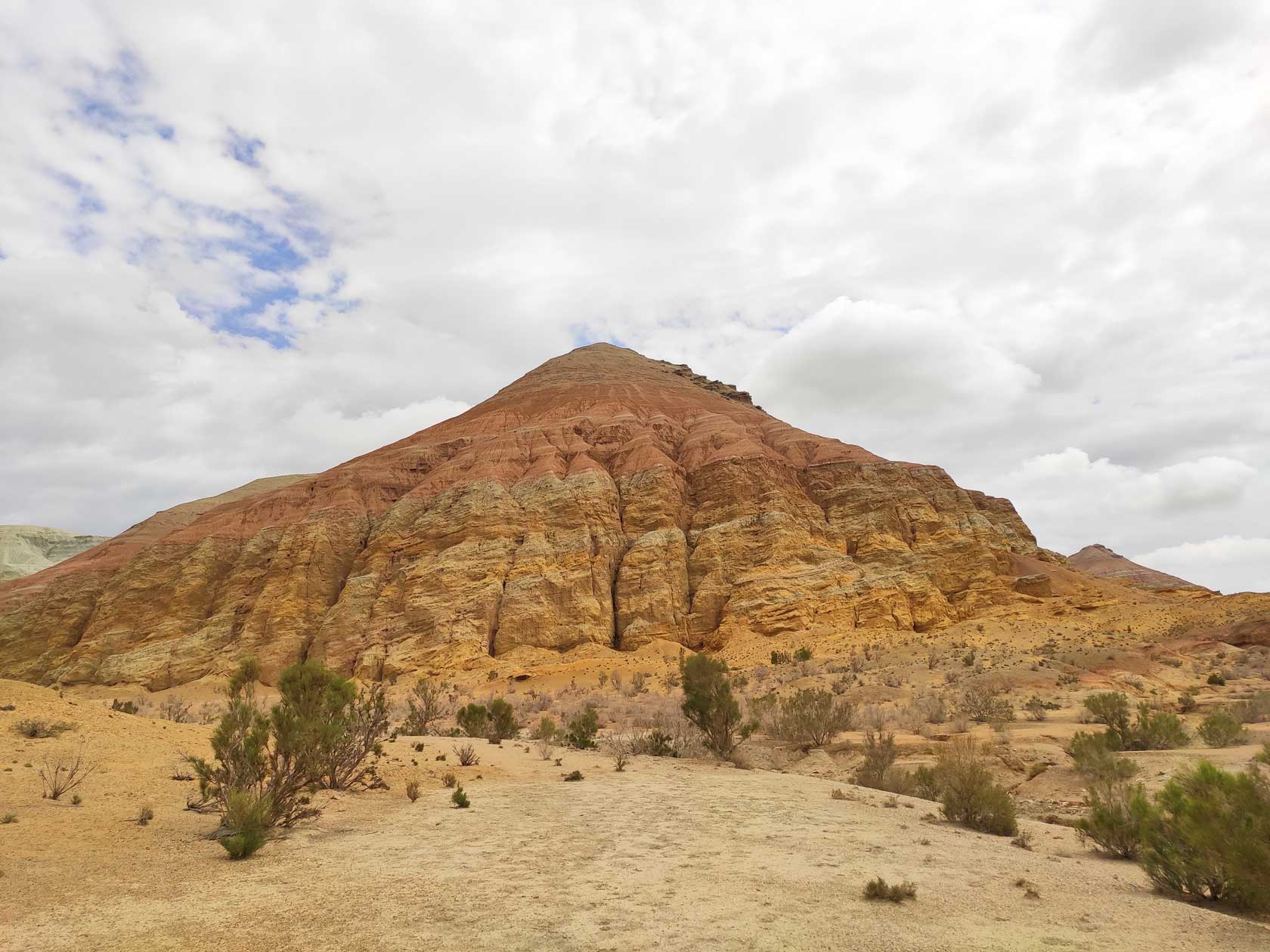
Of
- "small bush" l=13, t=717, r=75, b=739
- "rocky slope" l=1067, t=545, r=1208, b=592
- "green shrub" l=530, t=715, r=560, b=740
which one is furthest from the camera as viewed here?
"rocky slope" l=1067, t=545, r=1208, b=592

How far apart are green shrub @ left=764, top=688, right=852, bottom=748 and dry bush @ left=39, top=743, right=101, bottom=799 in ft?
40.1

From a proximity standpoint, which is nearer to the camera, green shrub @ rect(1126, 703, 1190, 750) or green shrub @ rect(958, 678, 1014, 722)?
green shrub @ rect(1126, 703, 1190, 750)

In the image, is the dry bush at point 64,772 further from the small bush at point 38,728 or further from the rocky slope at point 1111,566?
the rocky slope at point 1111,566

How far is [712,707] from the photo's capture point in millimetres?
14469

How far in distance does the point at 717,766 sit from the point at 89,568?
53.4 metres

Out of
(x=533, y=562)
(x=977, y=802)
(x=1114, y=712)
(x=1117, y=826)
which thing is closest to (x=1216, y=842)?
(x=1117, y=826)

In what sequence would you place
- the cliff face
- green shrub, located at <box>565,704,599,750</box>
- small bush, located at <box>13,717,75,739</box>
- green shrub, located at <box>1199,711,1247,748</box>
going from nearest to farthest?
small bush, located at <box>13,717,75,739</box> → green shrub, located at <box>1199,711,1247,748</box> → green shrub, located at <box>565,704,599,750</box> → the cliff face

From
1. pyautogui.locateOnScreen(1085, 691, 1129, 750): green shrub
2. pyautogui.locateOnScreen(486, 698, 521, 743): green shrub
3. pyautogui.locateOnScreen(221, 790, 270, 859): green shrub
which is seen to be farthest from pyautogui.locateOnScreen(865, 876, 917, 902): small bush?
pyautogui.locateOnScreen(486, 698, 521, 743): green shrub

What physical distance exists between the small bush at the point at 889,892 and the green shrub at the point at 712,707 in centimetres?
891

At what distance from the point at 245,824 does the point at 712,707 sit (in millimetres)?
9450

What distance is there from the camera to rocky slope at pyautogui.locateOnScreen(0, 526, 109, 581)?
11019cm

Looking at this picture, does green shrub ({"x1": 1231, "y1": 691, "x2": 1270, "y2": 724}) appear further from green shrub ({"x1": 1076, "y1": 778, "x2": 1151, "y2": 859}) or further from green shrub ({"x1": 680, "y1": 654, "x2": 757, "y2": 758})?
green shrub ({"x1": 680, "y1": 654, "x2": 757, "y2": 758})

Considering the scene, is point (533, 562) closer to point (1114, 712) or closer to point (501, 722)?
point (501, 722)

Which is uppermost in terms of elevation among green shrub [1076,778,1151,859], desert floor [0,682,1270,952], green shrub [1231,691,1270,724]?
green shrub [1231,691,1270,724]
